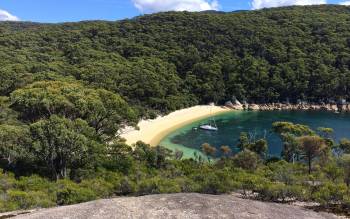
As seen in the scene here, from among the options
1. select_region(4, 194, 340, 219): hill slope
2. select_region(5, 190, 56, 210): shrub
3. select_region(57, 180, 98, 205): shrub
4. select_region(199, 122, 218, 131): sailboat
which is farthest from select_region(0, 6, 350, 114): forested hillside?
select_region(4, 194, 340, 219): hill slope

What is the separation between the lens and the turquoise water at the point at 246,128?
85562 millimetres

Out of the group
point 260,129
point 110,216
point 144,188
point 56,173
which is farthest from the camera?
point 260,129

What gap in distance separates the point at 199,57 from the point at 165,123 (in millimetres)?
44090

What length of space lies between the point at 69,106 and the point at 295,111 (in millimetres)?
76784

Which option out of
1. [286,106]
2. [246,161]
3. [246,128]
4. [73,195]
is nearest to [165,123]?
[246,128]

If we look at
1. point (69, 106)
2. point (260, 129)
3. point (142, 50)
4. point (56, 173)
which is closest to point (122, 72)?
point (142, 50)

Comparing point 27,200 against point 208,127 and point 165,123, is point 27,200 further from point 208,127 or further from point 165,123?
point 165,123

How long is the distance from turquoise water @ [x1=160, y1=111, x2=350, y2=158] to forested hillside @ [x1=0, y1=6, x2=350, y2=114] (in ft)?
37.0

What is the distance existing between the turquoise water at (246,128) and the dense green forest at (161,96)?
8.13 meters

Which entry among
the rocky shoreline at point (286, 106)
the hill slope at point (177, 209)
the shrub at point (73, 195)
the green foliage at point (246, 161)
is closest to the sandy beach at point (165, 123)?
the rocky shoreline at point (286, 106)

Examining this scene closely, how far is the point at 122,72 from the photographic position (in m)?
117

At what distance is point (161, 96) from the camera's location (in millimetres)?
113000

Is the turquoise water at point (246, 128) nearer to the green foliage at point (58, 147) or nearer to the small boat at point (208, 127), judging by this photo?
the small boat at point (208, 127)

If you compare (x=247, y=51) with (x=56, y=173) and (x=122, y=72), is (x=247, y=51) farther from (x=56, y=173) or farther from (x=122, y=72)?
(x=56, y=173)
